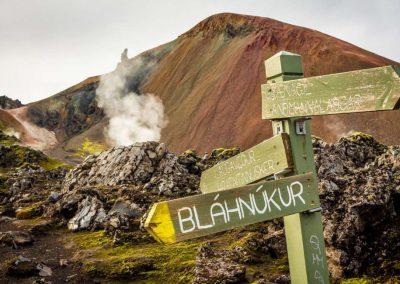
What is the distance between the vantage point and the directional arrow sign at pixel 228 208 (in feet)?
9.03

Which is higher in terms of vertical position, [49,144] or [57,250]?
[49,144]

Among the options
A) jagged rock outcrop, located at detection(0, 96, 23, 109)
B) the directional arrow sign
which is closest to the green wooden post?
the directional arrow sign

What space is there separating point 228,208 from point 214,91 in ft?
235

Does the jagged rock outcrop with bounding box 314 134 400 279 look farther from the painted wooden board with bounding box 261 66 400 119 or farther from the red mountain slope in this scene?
the red mountain slope

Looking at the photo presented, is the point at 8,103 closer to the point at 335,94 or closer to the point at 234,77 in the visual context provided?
the point at 234,77

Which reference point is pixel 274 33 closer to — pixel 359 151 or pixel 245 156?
pixel 359 151

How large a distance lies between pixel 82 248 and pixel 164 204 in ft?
36.6

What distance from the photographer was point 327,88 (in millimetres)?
3398

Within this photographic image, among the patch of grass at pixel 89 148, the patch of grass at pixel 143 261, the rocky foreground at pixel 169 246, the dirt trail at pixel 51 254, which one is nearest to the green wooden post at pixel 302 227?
the rocky foreground at pixel 169 246

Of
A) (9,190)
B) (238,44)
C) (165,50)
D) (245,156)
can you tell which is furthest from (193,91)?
(245,156)

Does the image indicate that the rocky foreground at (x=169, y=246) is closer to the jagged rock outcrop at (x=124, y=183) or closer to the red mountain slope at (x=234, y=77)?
the jagged rock outcrop at (x=124, y=183)

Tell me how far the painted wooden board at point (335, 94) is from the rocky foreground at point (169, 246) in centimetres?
369

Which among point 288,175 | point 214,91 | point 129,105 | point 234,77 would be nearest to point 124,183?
point 288,175

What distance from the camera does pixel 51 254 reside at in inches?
506
